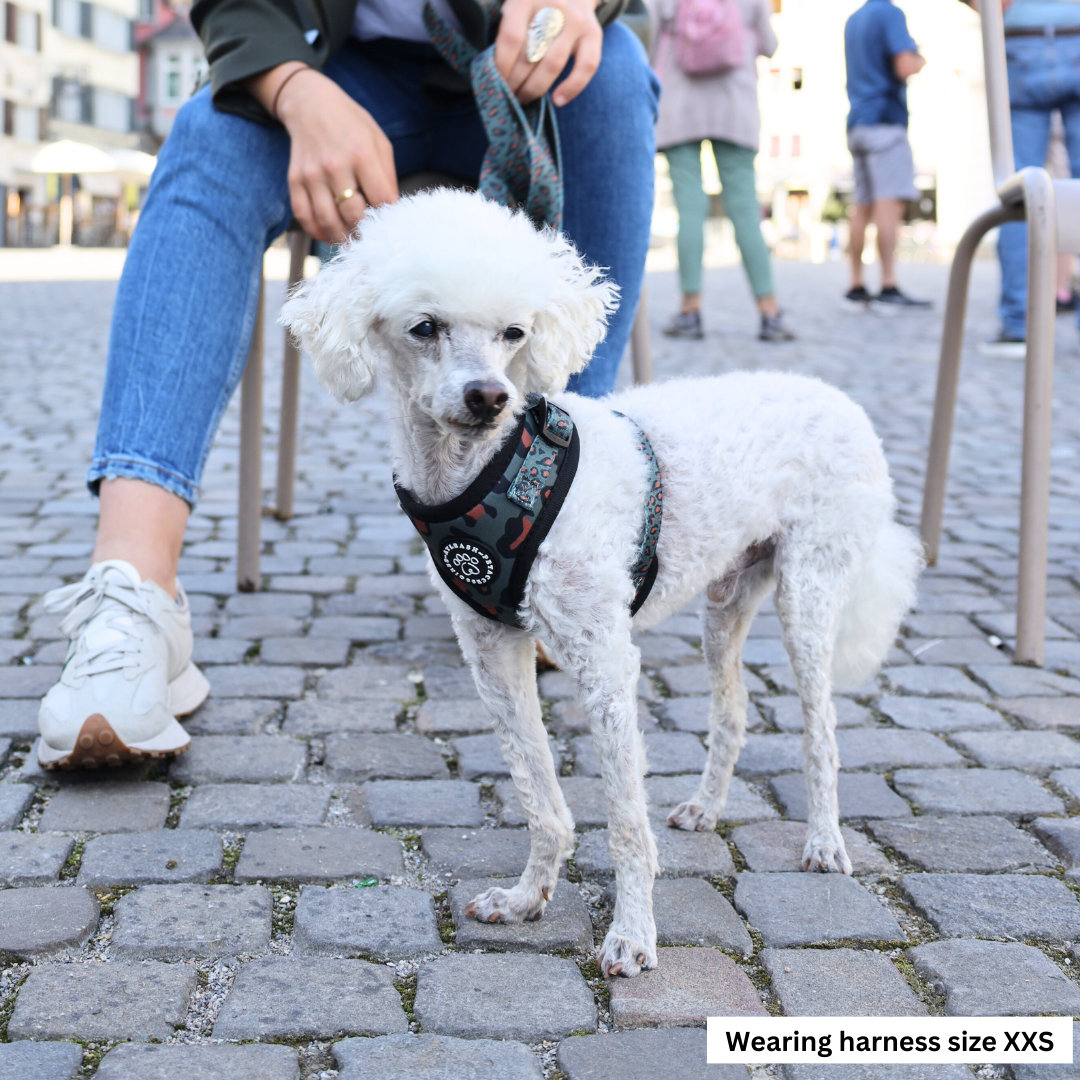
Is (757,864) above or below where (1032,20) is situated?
below

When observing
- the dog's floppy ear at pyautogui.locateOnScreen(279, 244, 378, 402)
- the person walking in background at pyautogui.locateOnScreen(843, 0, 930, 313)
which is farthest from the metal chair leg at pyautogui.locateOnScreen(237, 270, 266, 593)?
the person walking in background at pyautogui.locateOnScreen(843, 0, 930, 313)

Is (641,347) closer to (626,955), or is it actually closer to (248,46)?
(248,46)

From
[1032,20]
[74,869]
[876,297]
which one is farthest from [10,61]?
[74,869]

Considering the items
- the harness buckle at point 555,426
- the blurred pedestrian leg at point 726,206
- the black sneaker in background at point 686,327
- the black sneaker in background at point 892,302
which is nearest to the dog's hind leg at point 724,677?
the harness buckle at point 555,426

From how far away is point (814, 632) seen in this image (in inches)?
95.4

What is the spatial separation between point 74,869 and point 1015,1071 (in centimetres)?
157

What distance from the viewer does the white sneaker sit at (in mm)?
2473

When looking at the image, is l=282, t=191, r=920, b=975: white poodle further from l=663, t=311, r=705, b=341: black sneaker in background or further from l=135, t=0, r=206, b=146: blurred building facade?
l=135, t=0, r=206, b=146: blurred building facade

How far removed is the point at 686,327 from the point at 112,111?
157 feet

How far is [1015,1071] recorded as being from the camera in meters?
1.70

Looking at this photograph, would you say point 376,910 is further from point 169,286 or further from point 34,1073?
point 169,286

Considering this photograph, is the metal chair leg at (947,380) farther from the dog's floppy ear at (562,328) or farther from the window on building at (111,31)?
the window on building at (111,31)

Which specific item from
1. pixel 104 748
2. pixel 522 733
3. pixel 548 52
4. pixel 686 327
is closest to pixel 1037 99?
pixel 686 327

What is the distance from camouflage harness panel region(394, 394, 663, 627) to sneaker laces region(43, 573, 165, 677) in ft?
2.77
